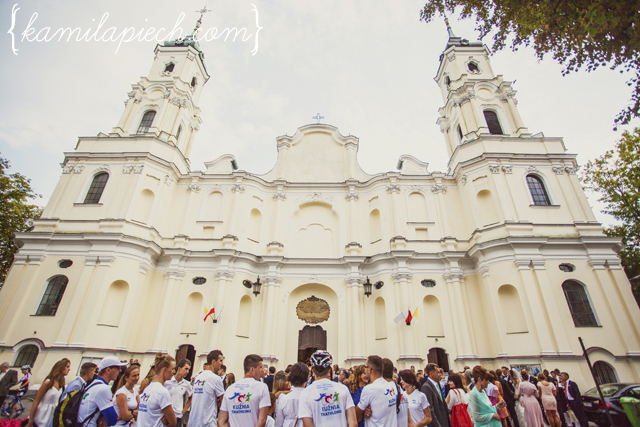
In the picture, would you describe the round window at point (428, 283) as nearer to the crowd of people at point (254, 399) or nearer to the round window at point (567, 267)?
the round window at point (567, 267)

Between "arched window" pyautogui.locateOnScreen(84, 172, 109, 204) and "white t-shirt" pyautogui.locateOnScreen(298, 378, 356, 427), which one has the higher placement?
"arched window" pyautogui.locateOnScreen(84, 172, 109, 204)

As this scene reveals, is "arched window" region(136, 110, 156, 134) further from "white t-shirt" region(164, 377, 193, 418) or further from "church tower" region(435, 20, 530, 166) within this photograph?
"white t-shirt" region(164, 377, 193, 418)

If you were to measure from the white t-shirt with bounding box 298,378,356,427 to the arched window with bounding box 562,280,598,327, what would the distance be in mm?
15947

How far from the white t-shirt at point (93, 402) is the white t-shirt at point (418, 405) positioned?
13.7 feet

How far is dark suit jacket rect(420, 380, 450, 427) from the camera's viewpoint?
18.0ft

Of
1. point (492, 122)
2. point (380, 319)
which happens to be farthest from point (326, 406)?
point (492, 122)

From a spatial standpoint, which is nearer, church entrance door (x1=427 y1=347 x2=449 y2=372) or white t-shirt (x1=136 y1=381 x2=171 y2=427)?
white t-shirt (x1=136 y1=381 x2=171 y2=427)

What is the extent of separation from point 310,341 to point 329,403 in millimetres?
15111

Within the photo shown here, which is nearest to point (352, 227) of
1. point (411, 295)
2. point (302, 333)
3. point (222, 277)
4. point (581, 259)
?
point (411, 295)

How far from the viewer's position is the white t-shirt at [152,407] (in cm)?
409

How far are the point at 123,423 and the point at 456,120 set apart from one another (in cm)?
2380

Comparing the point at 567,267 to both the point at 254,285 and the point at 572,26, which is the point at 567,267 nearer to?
the point at 572,26

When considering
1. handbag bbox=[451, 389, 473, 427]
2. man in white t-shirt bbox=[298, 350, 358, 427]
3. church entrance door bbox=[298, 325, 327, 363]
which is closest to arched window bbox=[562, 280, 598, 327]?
church entrance door bbox=[298, 325, 327, 363]

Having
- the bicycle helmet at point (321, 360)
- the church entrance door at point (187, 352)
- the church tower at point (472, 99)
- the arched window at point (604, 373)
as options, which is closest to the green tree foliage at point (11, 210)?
the church entrance door at point (187, 352)
